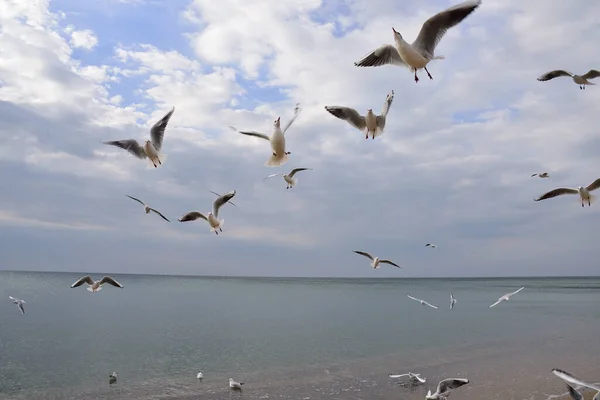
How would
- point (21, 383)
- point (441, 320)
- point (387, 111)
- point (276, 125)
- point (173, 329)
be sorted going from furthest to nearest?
point (441, 320), point (173, 329), point (21, 383), point (276, 125), point (387, 111)

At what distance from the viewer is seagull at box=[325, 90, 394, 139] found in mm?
10328

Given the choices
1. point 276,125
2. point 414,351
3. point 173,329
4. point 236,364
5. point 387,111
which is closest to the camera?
point 387,111

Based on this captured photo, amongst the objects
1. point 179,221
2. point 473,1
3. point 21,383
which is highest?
point 473,1

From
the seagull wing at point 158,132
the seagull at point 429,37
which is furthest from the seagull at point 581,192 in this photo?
the seagull wing at point 158,132

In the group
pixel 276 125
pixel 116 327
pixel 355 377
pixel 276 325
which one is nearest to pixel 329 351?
pixel 355 377

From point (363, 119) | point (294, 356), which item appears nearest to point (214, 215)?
point (363, 119)

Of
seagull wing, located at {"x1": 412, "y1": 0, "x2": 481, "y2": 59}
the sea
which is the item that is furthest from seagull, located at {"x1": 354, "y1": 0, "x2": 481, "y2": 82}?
the sea

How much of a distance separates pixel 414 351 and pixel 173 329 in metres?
17.0

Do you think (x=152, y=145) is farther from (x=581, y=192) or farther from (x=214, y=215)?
(x=581, y=192)

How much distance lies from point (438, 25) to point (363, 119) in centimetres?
269

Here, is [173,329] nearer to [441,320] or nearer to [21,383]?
[21,383]

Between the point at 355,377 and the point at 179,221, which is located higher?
the point at 179,221

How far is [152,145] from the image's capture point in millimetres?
12484

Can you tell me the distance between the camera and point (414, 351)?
24109 millimetres
